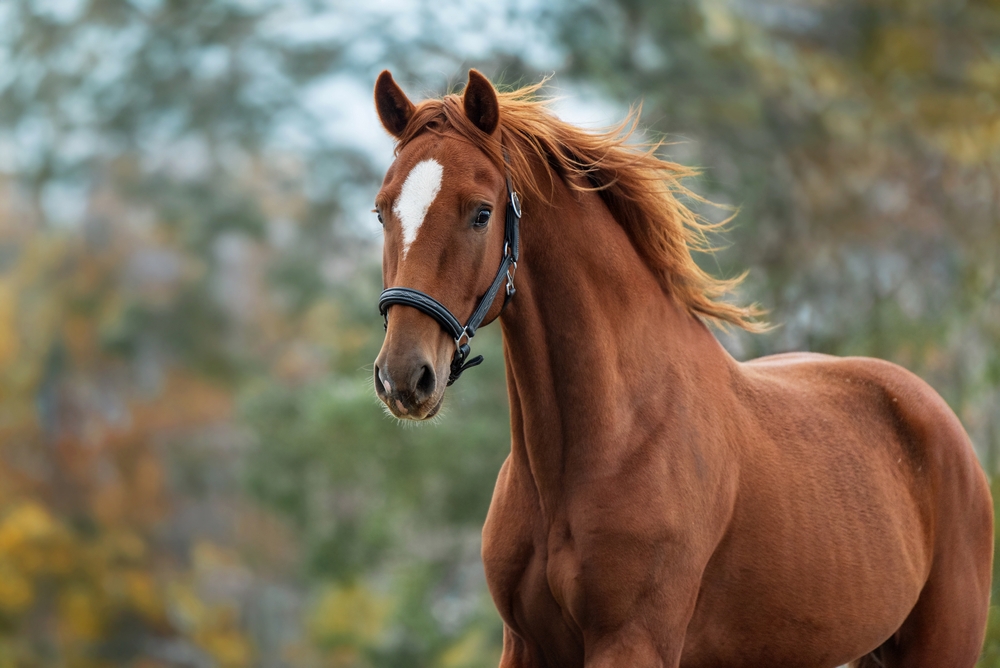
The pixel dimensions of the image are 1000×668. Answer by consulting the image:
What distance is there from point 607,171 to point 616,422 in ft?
2.90

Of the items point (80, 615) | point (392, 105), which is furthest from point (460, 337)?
point (80, 615)

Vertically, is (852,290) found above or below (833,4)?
below

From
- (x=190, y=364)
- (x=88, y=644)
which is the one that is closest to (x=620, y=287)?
(x=190, y=364)

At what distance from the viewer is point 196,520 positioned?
2412 centimetres

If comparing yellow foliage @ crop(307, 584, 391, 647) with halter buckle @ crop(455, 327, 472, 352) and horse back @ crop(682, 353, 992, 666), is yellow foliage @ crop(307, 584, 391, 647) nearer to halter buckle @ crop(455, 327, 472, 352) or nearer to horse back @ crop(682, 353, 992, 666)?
horse back @ crop(682, 353, 992, 666)

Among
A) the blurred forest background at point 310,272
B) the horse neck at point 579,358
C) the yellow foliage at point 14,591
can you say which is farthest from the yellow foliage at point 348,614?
the horse neck at point 579,358

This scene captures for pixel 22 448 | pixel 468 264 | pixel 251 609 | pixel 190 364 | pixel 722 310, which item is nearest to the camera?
pixel 468 264

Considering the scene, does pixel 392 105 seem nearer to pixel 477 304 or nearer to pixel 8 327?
pixel 477 304

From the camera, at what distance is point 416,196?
3016 millimetres

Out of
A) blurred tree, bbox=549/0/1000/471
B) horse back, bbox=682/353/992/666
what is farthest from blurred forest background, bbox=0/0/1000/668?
horse back, bbox=682/353/992/666

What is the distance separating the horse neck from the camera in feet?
10.6

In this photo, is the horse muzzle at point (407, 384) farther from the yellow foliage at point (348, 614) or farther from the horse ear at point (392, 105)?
the yellow foliage at point (348, 614)

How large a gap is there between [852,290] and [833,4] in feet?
18.5

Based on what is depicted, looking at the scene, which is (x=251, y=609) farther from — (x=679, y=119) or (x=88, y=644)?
(x=679, y=119)
